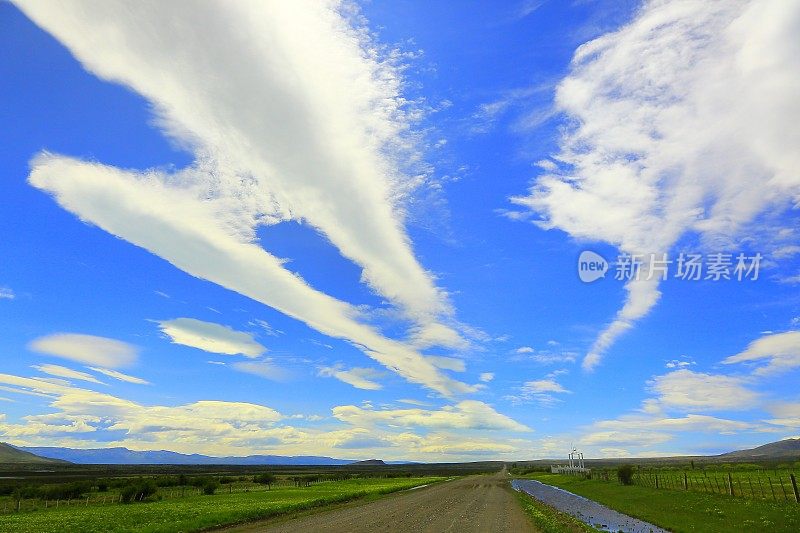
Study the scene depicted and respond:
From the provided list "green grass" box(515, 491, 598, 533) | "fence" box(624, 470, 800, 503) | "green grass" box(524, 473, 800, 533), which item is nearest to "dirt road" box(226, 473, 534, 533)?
"green grass" box(515, 491, 598, 533)

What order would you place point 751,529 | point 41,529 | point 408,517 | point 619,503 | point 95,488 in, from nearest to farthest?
point 751,529 < point 41,529 < point 408,517 < point 619,503 < point 95,488

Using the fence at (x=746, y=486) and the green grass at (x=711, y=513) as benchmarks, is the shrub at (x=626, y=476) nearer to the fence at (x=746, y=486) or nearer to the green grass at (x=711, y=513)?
the fence at (x=746, y=486)

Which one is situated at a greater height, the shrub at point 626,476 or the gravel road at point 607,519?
the shrub at point 626,476

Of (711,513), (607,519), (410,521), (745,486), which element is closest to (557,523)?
(607,519)

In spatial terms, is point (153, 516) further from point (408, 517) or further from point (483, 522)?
point (483, 522)

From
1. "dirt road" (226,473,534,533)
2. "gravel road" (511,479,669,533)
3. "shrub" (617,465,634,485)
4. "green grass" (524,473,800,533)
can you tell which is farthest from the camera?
"shrub" (617,465,634,485)

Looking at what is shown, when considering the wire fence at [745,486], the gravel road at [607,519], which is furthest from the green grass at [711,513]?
the wire fence at [745,486]

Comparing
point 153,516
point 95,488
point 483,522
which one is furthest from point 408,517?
point 95,488

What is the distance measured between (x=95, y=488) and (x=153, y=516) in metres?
81.4

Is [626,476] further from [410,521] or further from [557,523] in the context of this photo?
[410,521]

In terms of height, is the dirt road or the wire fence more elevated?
the wire fence

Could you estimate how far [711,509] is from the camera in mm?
37531

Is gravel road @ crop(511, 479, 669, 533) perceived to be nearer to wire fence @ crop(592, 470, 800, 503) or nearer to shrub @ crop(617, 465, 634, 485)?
wire fence @ crop(592, 470, 800, 503)

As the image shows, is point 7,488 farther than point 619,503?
Yes
